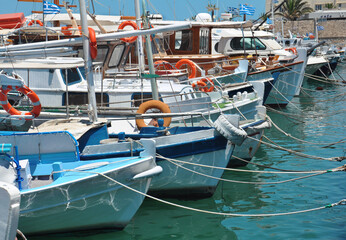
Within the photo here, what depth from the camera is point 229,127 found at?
10000 mm

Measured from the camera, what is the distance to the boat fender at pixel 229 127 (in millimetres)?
10008

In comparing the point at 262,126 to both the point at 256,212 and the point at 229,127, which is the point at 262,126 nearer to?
the point at 229,127

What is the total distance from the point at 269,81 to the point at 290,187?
10.7 meters

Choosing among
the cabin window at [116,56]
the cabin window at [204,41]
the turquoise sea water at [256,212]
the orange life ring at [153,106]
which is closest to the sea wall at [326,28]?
the cabin window at [204,41]

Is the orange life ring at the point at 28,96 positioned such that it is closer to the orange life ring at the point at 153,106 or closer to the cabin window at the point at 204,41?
the orange life ring at the point at 153,106

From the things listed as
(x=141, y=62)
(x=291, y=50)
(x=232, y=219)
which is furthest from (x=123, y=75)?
(x=291, y=50)

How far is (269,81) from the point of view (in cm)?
2177

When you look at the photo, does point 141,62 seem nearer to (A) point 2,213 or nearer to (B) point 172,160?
(B) point 172,160

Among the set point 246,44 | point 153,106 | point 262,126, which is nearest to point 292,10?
point 246,44

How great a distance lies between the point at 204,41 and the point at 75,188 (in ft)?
52.7

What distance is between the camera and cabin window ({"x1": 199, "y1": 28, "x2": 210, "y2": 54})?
75.5ft

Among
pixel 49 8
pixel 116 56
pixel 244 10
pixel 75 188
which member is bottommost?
pixel 75 188

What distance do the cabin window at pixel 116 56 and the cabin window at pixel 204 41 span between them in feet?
21.6

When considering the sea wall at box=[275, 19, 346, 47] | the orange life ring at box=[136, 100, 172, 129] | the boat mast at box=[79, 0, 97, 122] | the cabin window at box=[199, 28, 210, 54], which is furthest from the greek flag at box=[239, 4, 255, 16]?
the sea wall at box=[275, 19, 346, 47]
